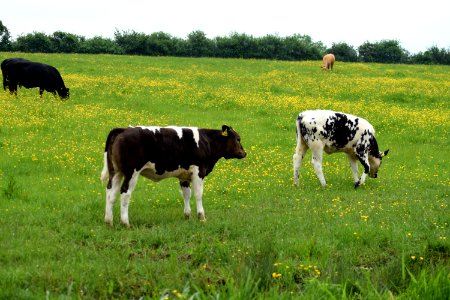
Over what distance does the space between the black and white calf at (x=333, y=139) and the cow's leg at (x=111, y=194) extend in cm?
564

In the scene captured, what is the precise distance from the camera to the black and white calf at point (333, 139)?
14.2 meters

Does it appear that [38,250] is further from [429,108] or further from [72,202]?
[429,108]

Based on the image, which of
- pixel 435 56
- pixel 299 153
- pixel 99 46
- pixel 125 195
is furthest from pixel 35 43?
pixel 125 195

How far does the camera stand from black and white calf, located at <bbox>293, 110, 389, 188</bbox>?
14.2 meters

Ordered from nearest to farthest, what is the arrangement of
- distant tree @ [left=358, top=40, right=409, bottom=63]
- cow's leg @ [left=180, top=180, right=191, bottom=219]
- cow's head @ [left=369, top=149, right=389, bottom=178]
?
cow's leg @ [left=180, top=180, right=191, bottom=219] → cow's head @ [left=369, top=149, right=389, bottom=178] → distant tree @ [left=358, top=40, right=409, bottom=63]

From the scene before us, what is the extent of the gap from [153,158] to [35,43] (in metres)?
67.0

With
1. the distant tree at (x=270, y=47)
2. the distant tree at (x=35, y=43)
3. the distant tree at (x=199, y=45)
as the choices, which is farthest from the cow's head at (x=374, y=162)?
the distant tree at (x=35, y=43)

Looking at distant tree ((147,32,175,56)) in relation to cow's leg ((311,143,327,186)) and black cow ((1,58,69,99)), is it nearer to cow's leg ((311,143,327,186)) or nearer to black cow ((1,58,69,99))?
black cow ((1,58,69,99))

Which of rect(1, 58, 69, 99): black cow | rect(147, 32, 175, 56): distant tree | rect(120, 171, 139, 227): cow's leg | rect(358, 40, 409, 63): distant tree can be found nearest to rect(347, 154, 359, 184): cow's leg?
rect(120, 171, 139, 227): cow's leg

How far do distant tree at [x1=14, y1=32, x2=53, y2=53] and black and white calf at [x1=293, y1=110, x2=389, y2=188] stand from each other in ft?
207

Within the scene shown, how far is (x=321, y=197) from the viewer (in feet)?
41.8

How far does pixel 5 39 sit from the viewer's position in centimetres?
7319

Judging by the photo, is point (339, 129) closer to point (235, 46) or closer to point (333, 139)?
point (333, 139)

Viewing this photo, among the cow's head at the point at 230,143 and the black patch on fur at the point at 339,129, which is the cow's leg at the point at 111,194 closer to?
the cow's head at the point at 230,143
